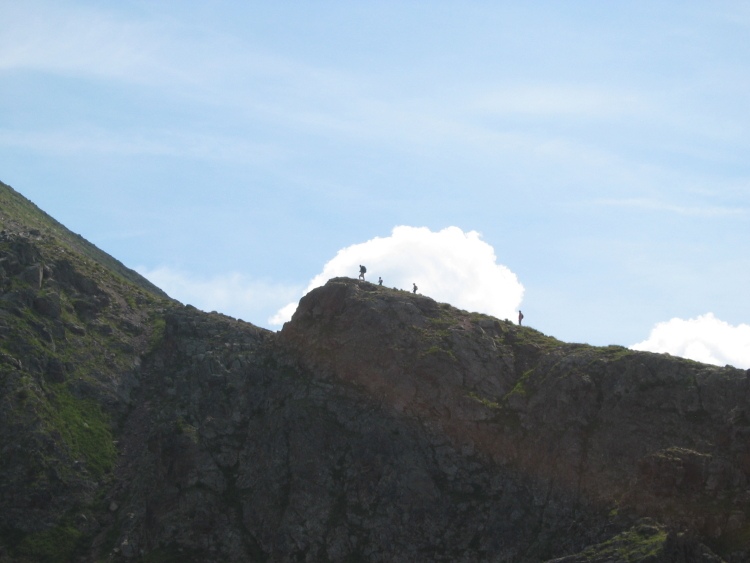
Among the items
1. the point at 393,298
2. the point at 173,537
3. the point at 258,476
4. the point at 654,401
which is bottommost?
the point at 173,537

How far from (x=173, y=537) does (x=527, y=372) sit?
3206 cm

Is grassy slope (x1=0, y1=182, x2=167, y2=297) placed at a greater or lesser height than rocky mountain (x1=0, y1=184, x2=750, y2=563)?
greater

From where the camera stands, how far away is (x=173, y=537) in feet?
267

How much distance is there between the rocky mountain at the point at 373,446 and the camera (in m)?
74.1

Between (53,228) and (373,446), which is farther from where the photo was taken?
(53,228)

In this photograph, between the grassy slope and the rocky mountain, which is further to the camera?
the grassy slope

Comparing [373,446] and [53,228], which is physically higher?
[53,228]

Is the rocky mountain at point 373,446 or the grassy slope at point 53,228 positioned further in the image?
the grassy slope at point 53,228

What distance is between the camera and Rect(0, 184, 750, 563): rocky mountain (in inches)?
2916

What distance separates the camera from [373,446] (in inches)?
3312

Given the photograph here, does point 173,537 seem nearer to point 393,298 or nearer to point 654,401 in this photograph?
point 393,298

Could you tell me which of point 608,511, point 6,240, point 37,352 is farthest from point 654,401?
point 6,240

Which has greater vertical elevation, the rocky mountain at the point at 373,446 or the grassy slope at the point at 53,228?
the grassy slope at the point at 53,228

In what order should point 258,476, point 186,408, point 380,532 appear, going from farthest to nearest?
point 186,408
point 258,476
point 380,532
